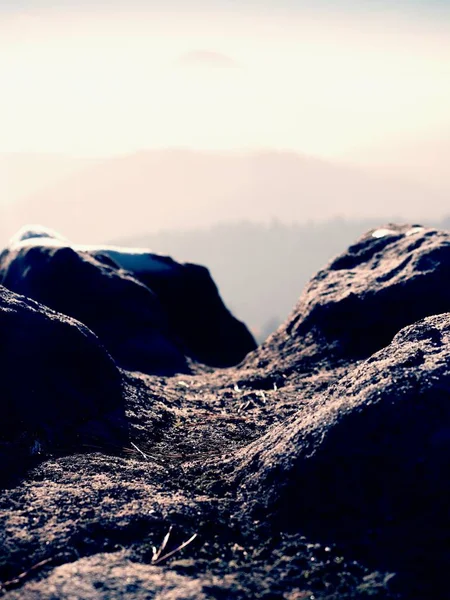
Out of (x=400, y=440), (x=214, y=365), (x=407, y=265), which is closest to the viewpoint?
(x=400, y=440)

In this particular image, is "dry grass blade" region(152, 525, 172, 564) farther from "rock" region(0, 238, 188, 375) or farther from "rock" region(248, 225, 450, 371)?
"rock" region(0, 238, 188, 375)

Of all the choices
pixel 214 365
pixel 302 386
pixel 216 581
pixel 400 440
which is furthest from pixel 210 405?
pixel 214 365

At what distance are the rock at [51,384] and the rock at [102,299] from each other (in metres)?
3.13

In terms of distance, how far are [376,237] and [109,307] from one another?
4576 mm

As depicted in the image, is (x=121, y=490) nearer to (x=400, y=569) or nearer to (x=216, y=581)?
(x=216, y=581)

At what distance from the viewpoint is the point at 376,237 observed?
439 inches

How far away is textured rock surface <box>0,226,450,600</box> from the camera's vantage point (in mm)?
3291

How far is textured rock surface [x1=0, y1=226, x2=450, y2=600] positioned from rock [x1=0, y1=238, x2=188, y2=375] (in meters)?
4.24

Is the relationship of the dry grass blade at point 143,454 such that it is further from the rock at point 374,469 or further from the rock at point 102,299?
the rock at point 102,299

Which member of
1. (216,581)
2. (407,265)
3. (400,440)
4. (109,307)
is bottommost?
(216,581)

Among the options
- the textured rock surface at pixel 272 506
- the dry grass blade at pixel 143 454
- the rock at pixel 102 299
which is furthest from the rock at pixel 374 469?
the rock at pixel 102 299

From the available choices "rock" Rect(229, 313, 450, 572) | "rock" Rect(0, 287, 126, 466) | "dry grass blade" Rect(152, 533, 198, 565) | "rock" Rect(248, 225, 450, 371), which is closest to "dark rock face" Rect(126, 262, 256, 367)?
"rock" Rect(248, 225, 450, 371)

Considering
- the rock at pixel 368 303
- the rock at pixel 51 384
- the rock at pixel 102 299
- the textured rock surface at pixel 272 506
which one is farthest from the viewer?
the rock at pixel 102 299

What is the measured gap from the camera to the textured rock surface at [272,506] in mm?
3291
